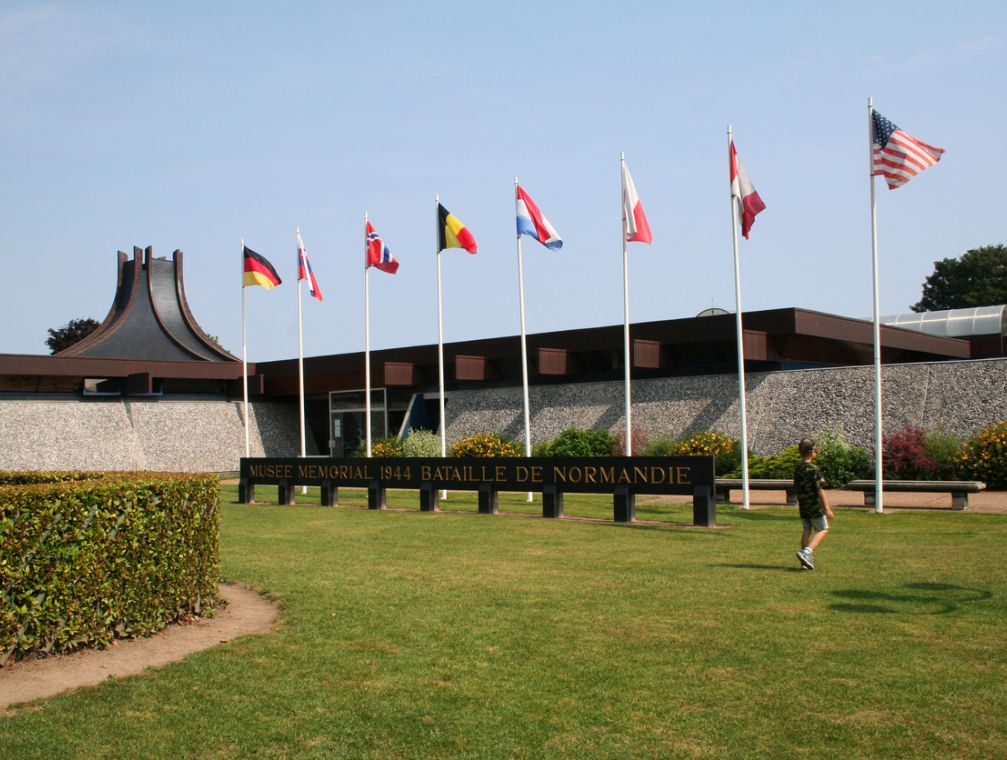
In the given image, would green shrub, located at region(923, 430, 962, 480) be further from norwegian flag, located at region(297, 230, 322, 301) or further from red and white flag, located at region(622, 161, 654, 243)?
norwegian flag, located at region(297, 230, 322, 301)

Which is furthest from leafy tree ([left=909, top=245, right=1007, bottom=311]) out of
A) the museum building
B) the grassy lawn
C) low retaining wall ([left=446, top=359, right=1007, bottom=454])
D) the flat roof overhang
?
the grassy lawn

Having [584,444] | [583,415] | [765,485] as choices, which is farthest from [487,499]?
[583,415]

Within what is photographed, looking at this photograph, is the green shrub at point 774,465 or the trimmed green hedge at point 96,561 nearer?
the trimmed green hedge at point 96,561

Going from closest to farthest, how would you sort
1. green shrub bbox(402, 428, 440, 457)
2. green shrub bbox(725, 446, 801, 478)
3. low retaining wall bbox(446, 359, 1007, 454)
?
1. low retaining wall bbox(446, 359, 1007, 454)
2. green shrub bbox(725, 446, 801, 478)
3. green shrub bbox(402, 428, 440, 457)

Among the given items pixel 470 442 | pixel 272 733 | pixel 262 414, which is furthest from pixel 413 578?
pixel 262 414

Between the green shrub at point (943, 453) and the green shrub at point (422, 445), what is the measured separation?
14.7 metres

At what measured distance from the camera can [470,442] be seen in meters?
30.4

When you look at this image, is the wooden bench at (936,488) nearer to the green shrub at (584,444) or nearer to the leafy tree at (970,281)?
the green shrub at (584,444)

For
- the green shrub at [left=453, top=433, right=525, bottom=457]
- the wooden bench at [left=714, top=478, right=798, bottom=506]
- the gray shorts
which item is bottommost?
the wooden bench at [left=714, top=478, right=798, bottom=506]

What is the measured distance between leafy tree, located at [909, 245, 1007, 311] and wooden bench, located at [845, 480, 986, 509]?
52.4 meters

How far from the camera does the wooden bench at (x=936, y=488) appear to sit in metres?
18.2

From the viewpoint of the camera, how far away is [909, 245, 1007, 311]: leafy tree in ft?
219

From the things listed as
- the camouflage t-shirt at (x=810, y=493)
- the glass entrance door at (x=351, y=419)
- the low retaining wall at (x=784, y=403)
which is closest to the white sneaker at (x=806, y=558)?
the camouflage t-shirt at (x=810, y=493)

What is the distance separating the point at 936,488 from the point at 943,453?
4179 mm
